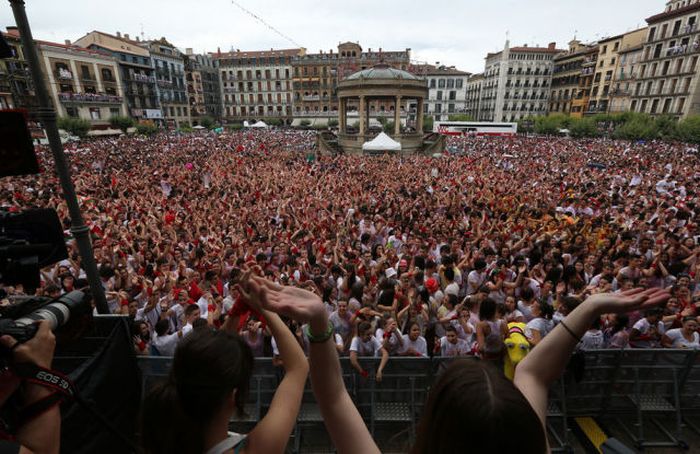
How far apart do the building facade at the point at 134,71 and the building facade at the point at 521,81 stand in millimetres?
69542

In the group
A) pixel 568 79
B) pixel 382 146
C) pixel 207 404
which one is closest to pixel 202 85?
pixel 382 146

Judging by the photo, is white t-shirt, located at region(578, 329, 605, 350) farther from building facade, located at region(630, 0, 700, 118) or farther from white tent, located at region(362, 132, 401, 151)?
building facade, located at region(630, 0, 700, 118)

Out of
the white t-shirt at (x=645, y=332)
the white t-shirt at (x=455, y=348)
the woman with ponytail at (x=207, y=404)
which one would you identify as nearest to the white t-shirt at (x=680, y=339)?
the white t-shirt at (x=645, y=332)

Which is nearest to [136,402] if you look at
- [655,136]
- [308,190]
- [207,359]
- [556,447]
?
[207,359]

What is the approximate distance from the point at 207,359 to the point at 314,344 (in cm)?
45

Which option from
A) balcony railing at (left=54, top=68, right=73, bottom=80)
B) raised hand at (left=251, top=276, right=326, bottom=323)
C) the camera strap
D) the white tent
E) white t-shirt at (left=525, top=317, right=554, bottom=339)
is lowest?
white t-shirt at (left=525, top=317, right=554, bottom=339)

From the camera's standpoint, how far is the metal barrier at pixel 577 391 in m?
4.56

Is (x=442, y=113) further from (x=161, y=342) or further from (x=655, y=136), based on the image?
(x=161, y=342)

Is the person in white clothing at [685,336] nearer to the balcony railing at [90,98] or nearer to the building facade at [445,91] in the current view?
the balcony railing at [90,98]

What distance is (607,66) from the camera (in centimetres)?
5828

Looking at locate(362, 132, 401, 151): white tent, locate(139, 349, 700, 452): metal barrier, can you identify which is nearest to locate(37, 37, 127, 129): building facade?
locate(362, 132, 401, 151): white tent

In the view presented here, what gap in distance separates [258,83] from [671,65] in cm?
7298

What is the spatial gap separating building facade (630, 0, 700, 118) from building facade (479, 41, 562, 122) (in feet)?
74.7

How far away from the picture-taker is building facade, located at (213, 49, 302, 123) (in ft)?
255
